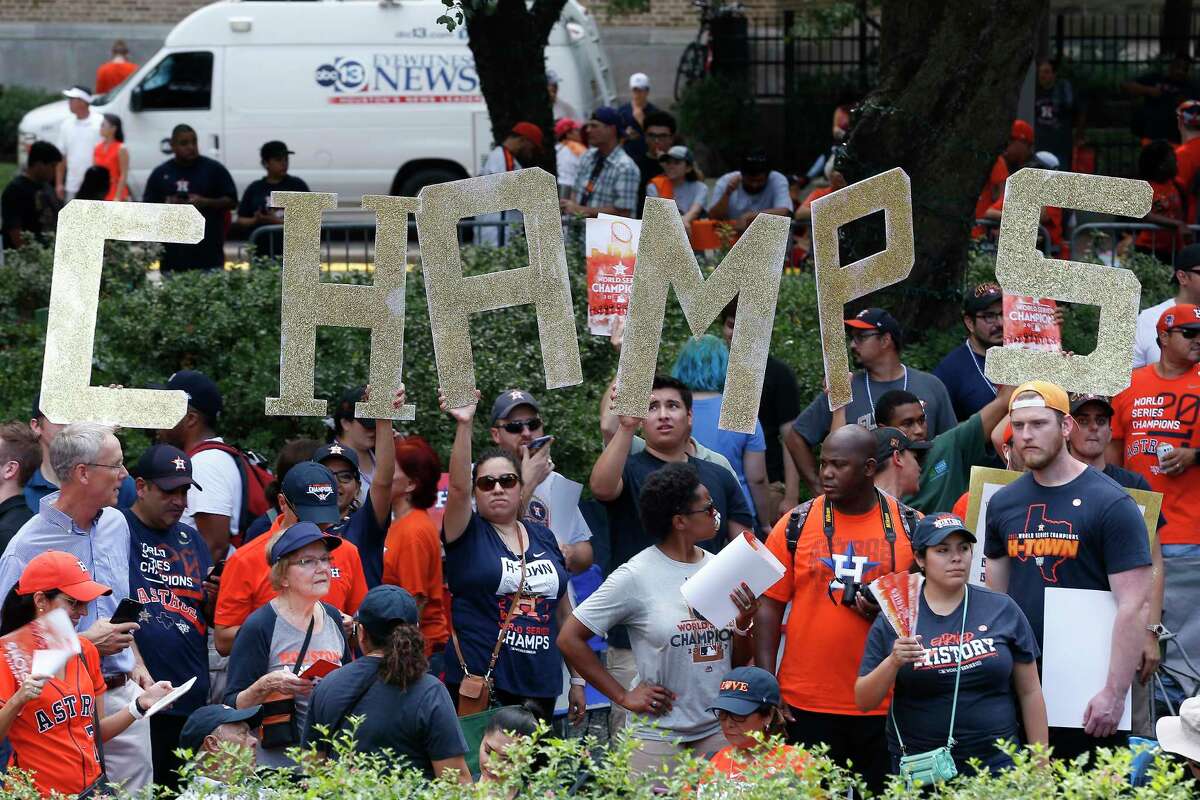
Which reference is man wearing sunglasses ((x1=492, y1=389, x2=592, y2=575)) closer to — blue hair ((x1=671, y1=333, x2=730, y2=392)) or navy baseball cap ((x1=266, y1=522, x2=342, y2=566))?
blue hair ((x1=671, y1=333, x2=730, y2=392))

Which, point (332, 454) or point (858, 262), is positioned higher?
point (858, 262)

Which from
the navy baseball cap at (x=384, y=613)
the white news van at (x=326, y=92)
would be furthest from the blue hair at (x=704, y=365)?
the white news van at (x=326, y=92)

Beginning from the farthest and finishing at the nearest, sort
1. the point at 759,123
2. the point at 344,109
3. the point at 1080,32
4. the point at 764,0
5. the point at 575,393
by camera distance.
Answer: the point at 764,0 < the point at 1080,32 < the point at 759,123 < the point at 344,109 < the point at 575,393

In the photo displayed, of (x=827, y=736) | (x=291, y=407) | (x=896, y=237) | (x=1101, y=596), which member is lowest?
(x=827, y=736)

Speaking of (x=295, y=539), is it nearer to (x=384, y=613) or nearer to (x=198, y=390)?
(x=384, y=613)

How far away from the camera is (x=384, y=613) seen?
5.41m

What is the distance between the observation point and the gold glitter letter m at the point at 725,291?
720cm

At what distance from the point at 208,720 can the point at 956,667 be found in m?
2.47

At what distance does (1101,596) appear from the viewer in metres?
6.15

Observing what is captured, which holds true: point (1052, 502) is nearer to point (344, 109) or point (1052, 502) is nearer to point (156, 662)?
point (156, 662)

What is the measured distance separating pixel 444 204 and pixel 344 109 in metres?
11.6

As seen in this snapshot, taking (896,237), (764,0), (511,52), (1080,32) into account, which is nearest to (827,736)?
(896,237)

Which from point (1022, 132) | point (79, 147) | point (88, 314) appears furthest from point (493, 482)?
point (79, 147)

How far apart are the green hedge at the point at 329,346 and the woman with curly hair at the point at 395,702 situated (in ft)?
15.0
